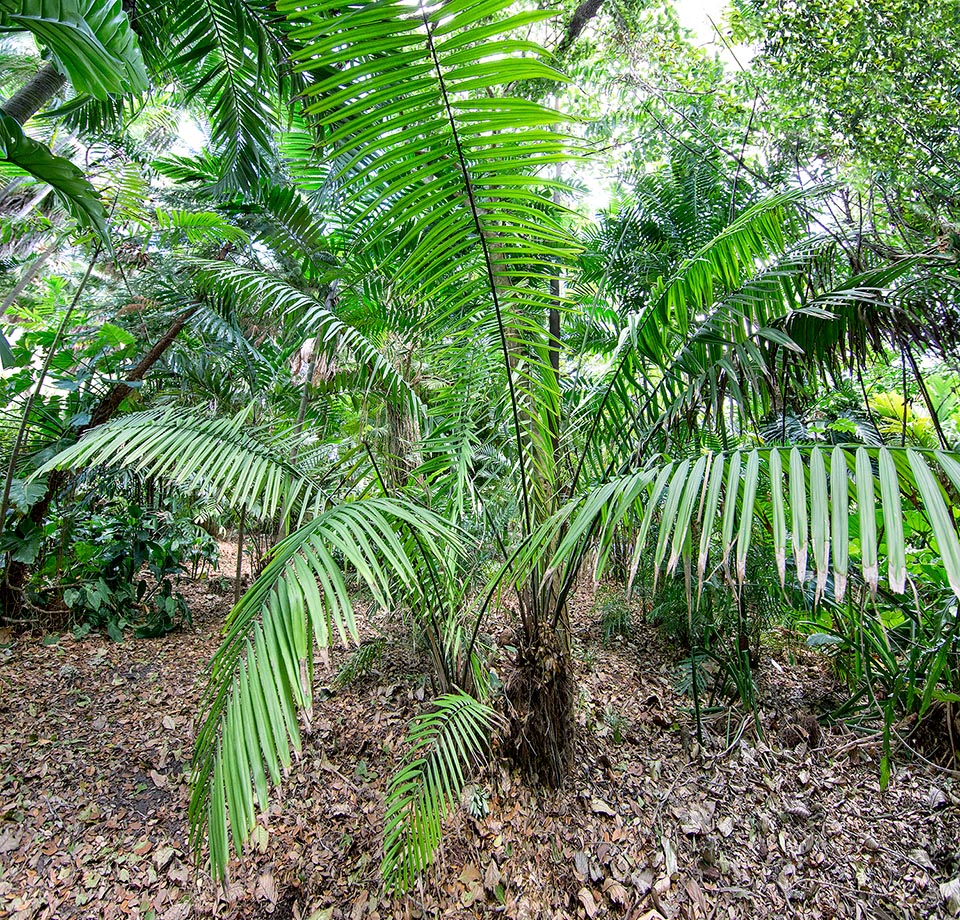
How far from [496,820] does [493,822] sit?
1 centimetres

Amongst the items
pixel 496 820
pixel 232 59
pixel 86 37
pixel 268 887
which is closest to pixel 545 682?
pixel 496 820

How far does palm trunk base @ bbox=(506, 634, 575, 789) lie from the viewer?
5.59 feet

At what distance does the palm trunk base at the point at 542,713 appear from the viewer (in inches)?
67.1

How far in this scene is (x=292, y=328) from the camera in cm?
208

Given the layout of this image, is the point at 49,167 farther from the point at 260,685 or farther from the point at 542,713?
the point at 542,713

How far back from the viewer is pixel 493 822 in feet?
5.63

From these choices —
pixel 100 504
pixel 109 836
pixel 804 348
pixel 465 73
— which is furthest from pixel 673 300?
pixel 100 504

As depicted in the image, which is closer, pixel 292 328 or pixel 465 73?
pixel 465 73

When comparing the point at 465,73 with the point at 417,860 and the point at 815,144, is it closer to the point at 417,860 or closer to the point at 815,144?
the point at 417,860

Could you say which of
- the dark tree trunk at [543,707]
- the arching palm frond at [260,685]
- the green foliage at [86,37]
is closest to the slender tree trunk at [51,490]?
the green foliage at [86,37]

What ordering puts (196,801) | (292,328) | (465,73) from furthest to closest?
(292,328) → (465,73) → (196,801)

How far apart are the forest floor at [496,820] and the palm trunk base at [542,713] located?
10 cm

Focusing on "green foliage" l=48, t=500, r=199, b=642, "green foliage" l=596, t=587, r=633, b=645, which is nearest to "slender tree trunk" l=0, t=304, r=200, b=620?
"green foliage" l=48, t=500, r=199, b=642

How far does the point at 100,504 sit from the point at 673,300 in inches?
147
